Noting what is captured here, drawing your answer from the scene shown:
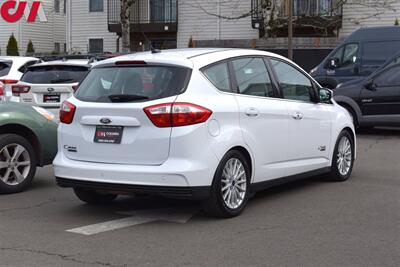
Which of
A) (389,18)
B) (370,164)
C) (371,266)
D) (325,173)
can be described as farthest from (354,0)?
(371,266)

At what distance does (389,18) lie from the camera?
27.6 metres

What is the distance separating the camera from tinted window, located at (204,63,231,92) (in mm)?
6367

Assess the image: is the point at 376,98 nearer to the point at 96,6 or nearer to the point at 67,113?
the point at 67,113

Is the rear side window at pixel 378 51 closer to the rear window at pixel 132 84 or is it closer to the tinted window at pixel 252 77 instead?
the tinted window at pixel 252 77

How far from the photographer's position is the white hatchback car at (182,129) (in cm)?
592

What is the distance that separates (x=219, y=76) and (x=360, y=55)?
11.9m

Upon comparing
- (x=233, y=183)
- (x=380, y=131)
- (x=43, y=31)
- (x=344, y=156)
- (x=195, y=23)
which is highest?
(x=195, y=23)

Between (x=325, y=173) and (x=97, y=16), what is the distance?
27429 mm

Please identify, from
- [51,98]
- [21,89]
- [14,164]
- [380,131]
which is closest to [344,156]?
[14,164]

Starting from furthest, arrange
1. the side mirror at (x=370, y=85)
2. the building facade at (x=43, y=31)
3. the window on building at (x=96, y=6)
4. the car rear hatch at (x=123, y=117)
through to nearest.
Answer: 1. the building facade at (x=43, y=31)
2. the window on building at (x=96, y=6)
3. the side mirror at (x=370, y=85)
4. the car rear hatch at (x=123, y=117)

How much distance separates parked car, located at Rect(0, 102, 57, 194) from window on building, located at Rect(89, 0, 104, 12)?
87.2ft

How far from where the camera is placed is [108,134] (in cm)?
616

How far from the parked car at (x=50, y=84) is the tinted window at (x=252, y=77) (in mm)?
6127

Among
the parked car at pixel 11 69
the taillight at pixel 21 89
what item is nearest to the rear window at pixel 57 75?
the taillight at pixel 21 89
